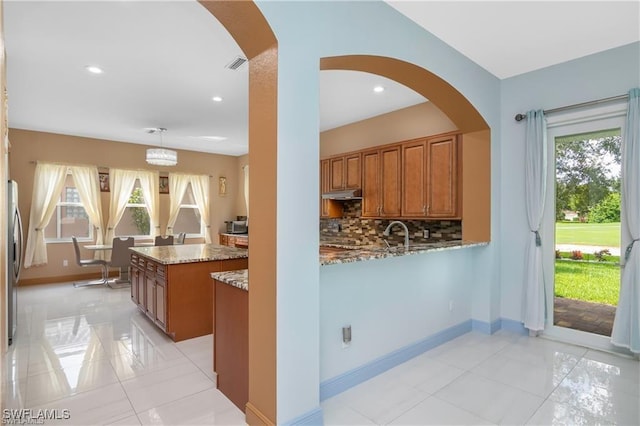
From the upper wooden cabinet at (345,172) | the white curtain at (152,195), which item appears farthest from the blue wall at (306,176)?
the white curtain at (152,195)

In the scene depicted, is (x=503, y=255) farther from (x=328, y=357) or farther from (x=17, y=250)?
(x=17, y=250)

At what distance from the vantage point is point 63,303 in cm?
512

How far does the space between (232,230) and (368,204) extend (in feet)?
13.3

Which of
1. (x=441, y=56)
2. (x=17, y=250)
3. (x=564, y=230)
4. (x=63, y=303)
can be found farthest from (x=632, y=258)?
(x=63, y=303)

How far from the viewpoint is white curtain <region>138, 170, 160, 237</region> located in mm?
7594

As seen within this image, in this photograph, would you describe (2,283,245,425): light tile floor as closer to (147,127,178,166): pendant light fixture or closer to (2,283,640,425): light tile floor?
(2,283,640,425): light tile floor

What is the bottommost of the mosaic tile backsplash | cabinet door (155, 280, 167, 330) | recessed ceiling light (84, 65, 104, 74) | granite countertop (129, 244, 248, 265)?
cabinet door (155, 280, 167, 330)

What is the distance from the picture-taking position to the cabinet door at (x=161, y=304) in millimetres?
3631

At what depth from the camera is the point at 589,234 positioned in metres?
3.45

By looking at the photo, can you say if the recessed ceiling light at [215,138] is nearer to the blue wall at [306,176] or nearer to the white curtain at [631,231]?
the blue wall at [306,176]

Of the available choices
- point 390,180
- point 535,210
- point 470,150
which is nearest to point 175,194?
point 390,180

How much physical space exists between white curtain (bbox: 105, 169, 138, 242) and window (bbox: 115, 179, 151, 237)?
199 millimetres

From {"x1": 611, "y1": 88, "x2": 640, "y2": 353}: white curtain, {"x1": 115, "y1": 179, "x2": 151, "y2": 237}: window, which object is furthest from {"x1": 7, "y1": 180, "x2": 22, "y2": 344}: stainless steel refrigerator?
{"x1": 611, "y1": 88, "x2": 640, "y2": 353}: white curtain

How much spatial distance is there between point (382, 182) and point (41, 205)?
6278 mm
